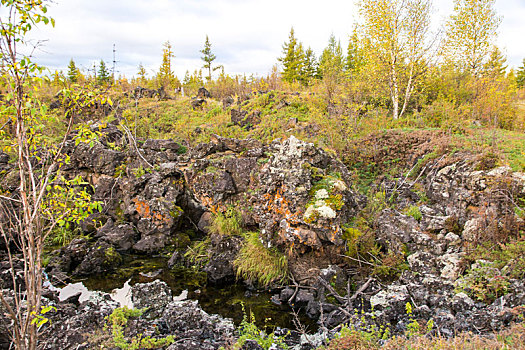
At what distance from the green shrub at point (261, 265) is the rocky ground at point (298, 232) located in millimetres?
153

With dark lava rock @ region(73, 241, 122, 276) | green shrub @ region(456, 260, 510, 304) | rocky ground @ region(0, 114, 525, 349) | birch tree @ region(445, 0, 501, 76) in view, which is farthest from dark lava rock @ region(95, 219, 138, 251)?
birch tree @ region(445, 0, 501, 76)

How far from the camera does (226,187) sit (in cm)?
848

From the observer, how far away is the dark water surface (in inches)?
222

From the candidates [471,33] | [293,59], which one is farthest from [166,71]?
[471,33]

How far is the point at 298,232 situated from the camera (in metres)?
6.44

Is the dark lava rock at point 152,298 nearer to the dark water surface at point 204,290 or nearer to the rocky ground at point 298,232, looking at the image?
the rocky ground at point 298,232

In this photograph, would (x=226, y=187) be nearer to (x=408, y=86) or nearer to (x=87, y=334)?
(x=87, y=334)

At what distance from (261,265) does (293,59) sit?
30124 mm

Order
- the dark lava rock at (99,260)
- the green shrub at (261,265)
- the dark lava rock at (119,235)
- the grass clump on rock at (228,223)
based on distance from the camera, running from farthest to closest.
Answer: the dark lava rock at (119,235)
the grass clump on rock at (228,223)
the dark lava rock at (99,260)
the green shrub at (261,265)

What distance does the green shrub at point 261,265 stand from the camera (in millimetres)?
6579

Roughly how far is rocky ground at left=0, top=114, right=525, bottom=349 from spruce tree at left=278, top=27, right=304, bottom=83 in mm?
24640

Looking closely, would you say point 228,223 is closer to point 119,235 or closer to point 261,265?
point 261,265

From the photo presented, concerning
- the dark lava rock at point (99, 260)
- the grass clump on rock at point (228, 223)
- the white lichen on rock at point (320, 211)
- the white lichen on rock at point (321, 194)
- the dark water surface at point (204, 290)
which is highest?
the white lichen on rock at point (321, 194)

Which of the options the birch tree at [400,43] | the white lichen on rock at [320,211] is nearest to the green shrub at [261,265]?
the white lichen on rock at [320,211]
